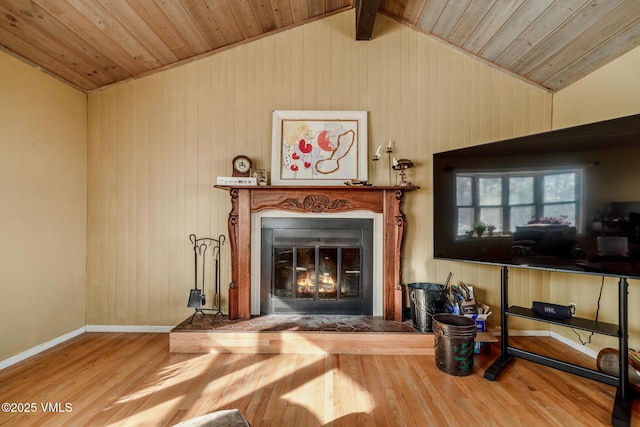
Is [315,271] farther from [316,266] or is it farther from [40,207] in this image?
[40,207]

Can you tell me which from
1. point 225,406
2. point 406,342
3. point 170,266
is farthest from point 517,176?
point 170,266

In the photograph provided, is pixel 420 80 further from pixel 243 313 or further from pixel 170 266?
pixel 170 266

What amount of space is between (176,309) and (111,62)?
2.44 m

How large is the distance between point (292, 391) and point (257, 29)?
3.20 meters

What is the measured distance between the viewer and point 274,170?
9.80 feet

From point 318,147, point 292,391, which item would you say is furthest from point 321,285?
point 318,147

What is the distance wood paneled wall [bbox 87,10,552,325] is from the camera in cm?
303

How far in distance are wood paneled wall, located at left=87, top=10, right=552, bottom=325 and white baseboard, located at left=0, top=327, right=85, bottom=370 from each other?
0.19m

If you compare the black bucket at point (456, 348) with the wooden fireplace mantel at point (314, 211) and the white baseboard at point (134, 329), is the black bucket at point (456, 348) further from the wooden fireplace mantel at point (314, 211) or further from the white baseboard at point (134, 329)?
the white baseboard at point (134, 329)

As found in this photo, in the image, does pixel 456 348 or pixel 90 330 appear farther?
pixel 90 330

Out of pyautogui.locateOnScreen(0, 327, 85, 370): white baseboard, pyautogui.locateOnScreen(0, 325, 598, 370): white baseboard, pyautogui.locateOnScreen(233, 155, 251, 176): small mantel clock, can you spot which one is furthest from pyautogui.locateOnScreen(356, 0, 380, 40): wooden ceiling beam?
pyautogui.locateOnScreen(0, 327, 85, 370): white baseboard

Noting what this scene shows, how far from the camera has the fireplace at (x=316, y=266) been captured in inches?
118

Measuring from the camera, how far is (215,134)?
9.96ft

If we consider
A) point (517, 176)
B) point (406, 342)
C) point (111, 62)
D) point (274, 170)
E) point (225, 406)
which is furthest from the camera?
point (274, 170)
